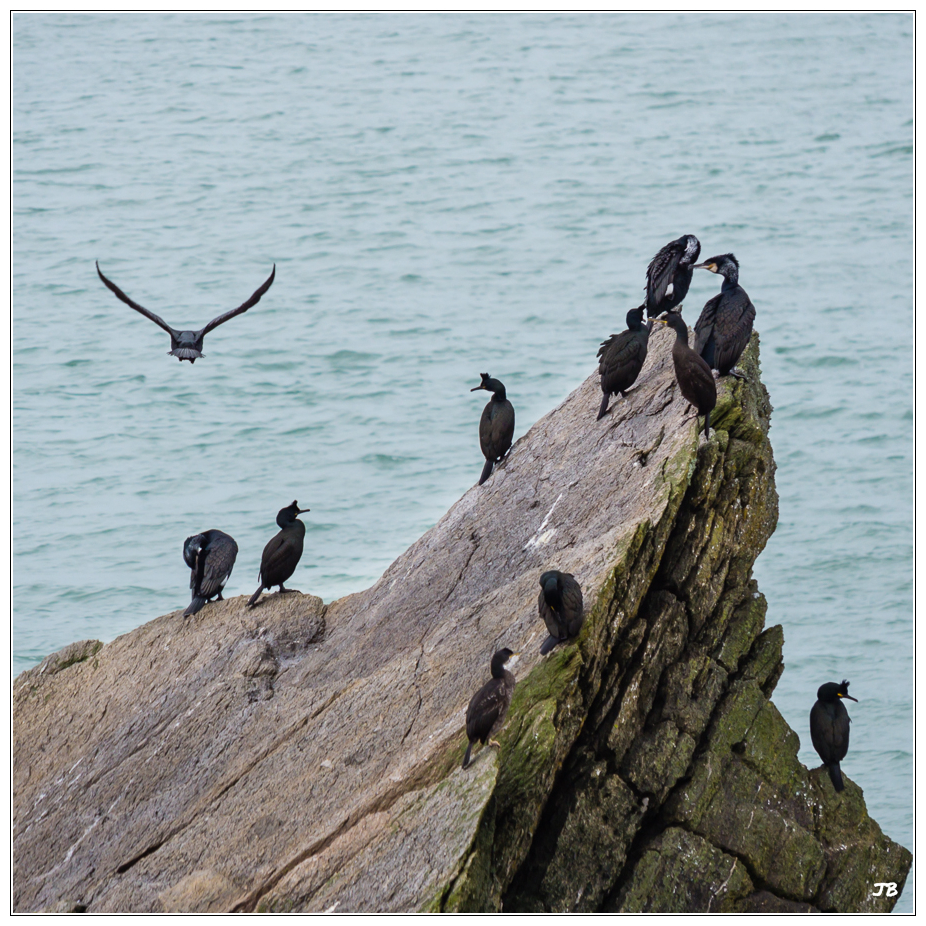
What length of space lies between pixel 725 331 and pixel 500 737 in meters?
4.64

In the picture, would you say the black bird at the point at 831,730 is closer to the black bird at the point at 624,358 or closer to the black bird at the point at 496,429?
the black bird at the point at 624,358

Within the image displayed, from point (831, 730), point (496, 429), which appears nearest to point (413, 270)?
point (496, 429)

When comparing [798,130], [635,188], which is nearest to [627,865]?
[635,188]

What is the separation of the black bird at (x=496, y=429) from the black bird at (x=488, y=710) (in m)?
4.39

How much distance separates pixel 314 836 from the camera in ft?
29.1

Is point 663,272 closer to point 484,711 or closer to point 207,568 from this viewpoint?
point 207,568

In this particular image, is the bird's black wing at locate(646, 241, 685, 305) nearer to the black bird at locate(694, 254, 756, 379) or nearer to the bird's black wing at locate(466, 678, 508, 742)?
the black bird at locate(694, 254, 756, 379)

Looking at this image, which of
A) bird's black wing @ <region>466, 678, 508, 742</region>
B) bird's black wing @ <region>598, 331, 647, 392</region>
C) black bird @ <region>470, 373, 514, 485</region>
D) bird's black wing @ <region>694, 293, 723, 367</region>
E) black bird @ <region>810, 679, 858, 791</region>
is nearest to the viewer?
bird's black wing @ <region>466, 678, 508, 742</region>

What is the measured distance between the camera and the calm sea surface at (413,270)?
101 ft

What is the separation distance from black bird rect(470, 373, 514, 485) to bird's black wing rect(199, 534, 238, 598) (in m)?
2.84

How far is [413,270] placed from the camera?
48469mm

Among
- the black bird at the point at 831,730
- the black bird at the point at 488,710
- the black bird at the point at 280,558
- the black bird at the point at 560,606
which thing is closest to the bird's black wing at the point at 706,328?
the black bird at the point at 560,606

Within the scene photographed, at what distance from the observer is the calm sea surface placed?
101 ft

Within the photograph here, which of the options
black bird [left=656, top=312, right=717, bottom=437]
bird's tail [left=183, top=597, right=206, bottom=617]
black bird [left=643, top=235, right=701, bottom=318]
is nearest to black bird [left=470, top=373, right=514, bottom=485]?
black bird [left=643, top=235, right=701, bottom=318]
